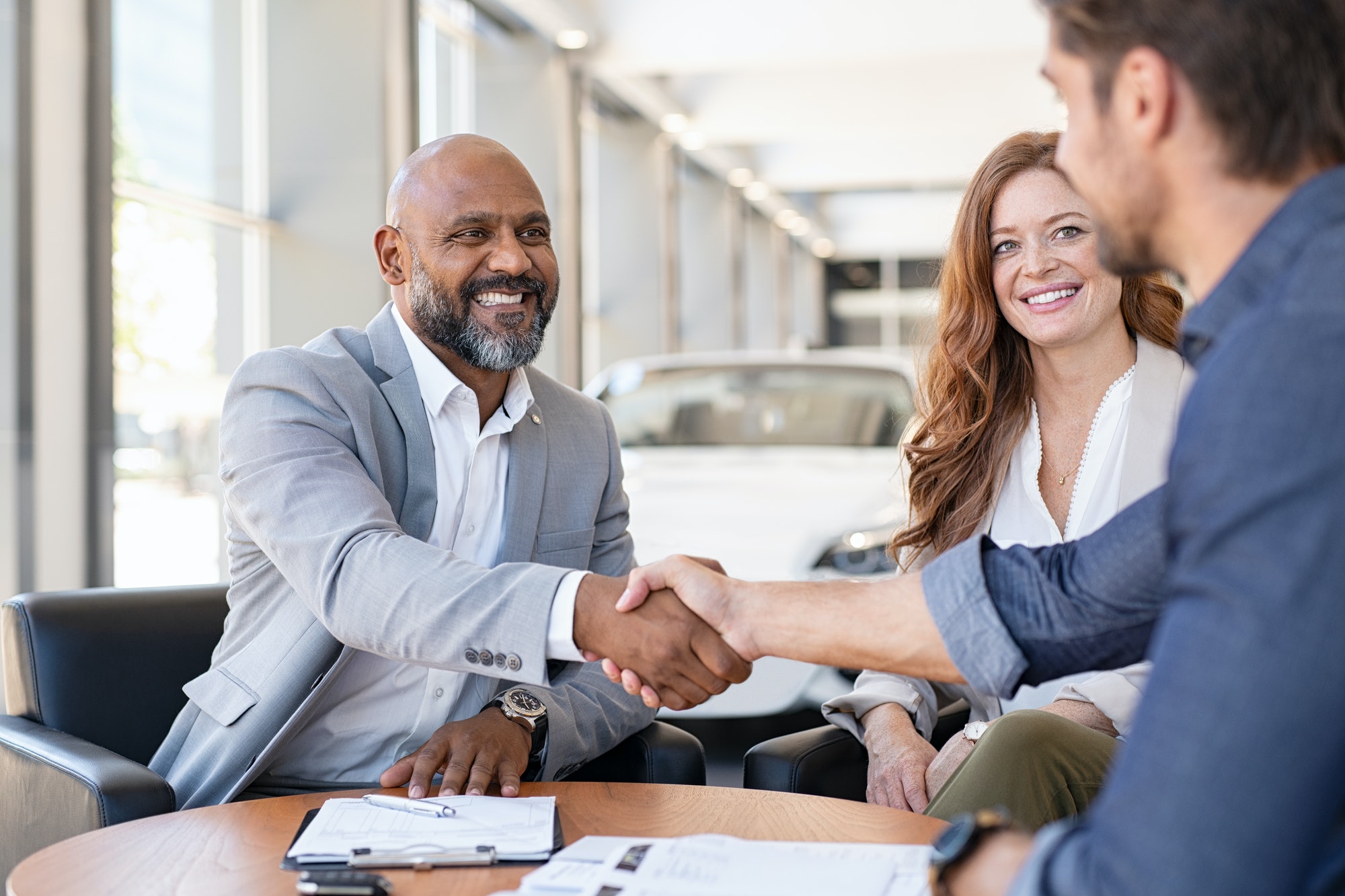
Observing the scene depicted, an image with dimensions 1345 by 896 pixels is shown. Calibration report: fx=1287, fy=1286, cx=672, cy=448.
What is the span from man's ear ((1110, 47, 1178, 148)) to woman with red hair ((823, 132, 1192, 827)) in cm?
119

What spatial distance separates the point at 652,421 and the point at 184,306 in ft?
7.35

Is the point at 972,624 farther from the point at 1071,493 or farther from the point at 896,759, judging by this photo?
the point at 1071,493

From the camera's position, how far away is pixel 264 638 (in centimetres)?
192

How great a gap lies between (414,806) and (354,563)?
0.38 meters

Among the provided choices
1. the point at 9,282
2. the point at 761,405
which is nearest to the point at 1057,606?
the point at 9,282

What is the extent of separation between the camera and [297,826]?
57.7 inches

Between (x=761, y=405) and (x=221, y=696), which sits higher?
(x=761, y=405)

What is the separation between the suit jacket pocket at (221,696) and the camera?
1873mm

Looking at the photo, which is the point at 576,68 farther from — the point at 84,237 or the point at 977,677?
the point at 977,677

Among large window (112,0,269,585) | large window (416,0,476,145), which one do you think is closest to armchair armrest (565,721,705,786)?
large window (112,0,269,585)

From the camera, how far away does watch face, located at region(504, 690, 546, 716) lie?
1902mm

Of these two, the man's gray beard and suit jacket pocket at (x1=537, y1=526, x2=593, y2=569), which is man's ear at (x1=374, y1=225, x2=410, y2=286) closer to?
the man's gray beard

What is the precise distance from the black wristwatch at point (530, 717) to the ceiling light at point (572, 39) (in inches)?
277

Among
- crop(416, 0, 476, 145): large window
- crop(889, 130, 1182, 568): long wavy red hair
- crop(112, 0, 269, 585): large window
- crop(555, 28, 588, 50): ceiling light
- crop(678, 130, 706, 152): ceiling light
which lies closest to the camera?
crop(889, 130, 1182, 568): long wavy red hair
